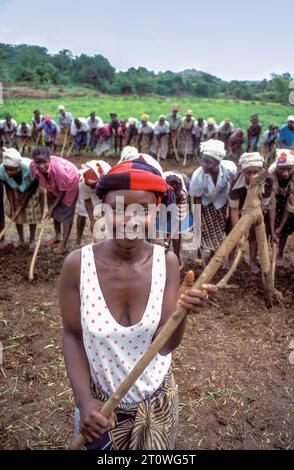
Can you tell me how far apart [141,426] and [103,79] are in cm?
4650

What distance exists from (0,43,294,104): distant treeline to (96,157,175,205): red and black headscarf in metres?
37.6

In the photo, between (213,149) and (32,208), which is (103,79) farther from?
(213,149)

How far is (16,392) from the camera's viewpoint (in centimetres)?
320

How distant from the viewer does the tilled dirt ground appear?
283cm

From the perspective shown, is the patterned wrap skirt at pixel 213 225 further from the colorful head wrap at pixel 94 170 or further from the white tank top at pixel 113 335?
the white tank top at pixel 113 335

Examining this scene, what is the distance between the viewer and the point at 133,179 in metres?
1.46

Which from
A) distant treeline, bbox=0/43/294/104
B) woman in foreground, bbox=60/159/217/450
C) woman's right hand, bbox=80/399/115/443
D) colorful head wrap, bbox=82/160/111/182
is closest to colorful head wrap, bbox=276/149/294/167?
colorful head wrap, bbox=82/160/111/182

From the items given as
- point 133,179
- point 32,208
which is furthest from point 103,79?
point 133,179

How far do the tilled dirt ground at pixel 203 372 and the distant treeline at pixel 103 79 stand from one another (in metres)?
35.2

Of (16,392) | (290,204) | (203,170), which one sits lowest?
(16,392)

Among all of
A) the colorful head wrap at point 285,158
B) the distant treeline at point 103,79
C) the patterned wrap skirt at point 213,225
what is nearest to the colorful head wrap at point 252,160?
the colorful head wrap at point 285,158

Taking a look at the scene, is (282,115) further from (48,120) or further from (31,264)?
(31,264)

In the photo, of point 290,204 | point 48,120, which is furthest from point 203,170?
point 48,120

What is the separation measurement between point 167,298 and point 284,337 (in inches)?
109
